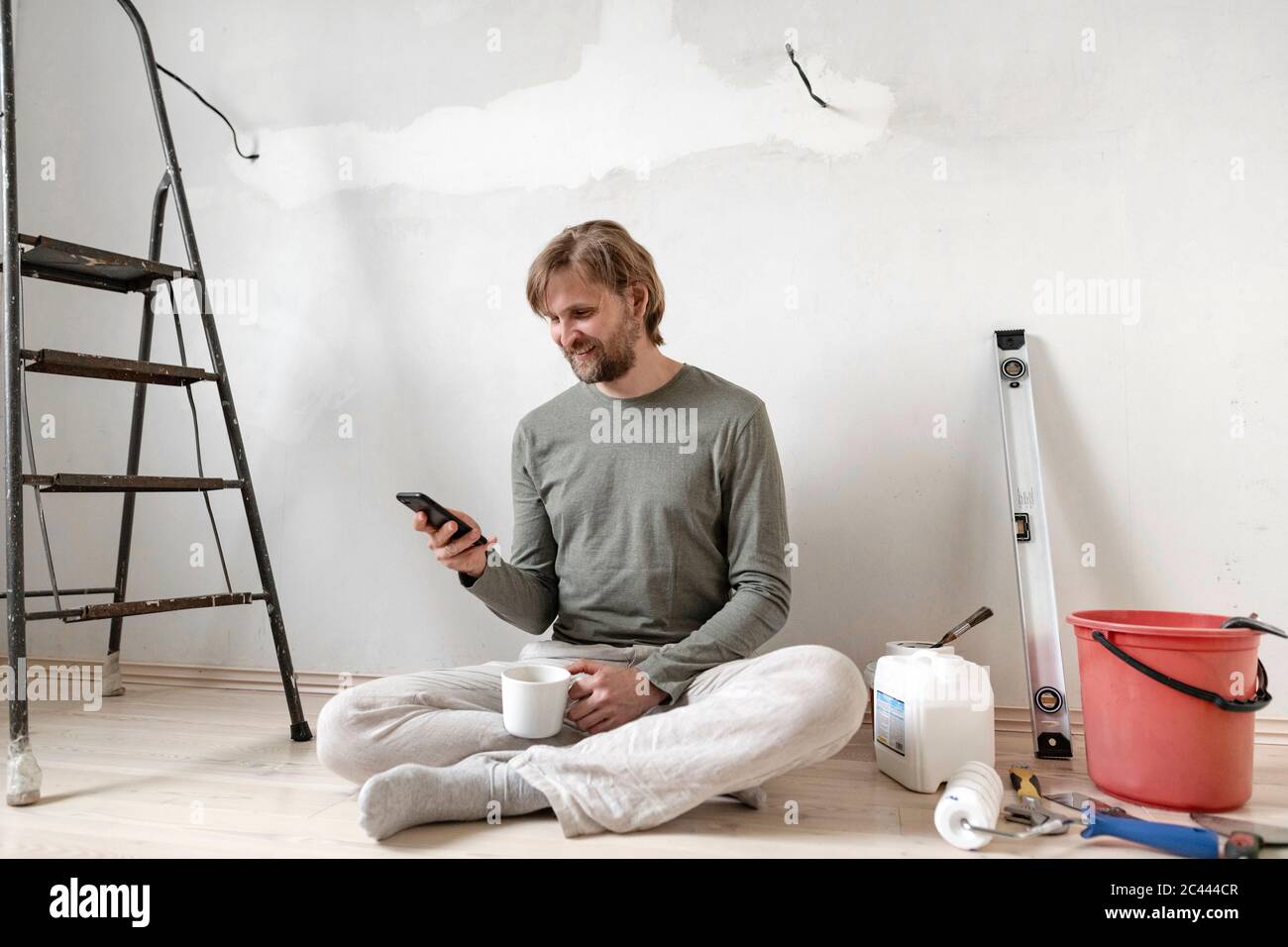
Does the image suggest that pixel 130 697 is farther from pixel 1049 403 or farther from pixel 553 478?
pixel 1049 403

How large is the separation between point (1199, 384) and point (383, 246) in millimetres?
1928

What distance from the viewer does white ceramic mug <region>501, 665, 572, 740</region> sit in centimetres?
123

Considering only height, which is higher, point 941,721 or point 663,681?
point 663,681

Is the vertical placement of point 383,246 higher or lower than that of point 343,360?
higher

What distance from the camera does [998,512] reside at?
1.83 meters

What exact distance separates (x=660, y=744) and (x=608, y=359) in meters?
0.71

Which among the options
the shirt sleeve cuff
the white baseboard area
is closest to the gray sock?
the shirt sleeve cuff

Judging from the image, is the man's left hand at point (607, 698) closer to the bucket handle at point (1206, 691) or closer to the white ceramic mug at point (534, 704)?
the white ceramic mug at point (534, 704)

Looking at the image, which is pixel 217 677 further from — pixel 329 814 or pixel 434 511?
pixel 434 511

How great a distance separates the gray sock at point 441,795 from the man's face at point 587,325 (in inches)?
28.4

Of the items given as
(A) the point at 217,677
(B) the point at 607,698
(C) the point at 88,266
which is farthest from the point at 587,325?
(A) the point at 217,677

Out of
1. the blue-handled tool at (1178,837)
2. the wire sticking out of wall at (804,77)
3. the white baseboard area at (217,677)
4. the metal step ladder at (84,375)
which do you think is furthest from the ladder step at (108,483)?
the blue-handled tool at (1178,837)

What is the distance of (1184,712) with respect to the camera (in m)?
1.32
